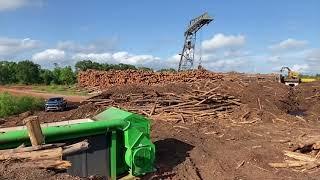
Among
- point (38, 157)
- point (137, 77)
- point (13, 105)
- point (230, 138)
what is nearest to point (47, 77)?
point (137, 77)

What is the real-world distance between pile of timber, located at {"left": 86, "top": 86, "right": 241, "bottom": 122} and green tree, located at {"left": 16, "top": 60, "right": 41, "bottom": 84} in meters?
37.5

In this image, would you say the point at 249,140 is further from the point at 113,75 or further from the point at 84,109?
the point at 113,75

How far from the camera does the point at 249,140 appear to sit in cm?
1523

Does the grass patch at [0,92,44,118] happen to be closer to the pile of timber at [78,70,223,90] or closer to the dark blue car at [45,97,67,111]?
the dark blue car at [45,97,67,111]

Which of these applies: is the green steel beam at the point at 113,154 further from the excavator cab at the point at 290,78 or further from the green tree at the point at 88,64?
the green tree at the point at 88,64

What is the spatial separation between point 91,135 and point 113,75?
86.0 feet

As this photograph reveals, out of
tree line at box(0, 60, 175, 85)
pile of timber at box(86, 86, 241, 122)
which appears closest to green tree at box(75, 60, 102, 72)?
tree line at box(0, 60, 175, 85)

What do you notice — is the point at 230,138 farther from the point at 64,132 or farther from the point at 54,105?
the point at 54,105

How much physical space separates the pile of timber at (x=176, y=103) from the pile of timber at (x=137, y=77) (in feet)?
32.7

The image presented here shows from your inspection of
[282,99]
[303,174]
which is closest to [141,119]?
[303,174]

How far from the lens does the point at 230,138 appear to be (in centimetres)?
1547

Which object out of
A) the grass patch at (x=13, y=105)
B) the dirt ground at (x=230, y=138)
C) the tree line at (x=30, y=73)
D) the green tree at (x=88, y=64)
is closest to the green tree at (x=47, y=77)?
the tree line at (x=30, y=73)

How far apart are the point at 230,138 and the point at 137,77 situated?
19145 mm

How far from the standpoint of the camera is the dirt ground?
11.5m
